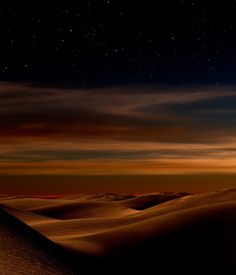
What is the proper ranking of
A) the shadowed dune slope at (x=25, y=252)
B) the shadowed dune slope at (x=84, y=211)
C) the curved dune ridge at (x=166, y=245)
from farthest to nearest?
the shadowed dune slope at (x=84, y=211) < the curved dune ridge at (x=166, y=245) < the shadowed dune slope at (x=25, y=252)

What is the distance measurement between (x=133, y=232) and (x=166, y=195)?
113 feet

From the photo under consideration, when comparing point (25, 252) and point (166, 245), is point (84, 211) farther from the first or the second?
point (25, 252)

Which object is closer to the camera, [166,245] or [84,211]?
[166,245]

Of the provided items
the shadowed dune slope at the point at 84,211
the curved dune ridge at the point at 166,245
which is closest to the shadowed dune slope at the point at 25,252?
the curved dune ridge at the point at 166,245

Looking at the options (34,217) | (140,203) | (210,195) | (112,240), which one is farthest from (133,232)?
(140,203)

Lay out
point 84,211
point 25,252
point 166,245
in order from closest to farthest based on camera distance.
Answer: point 25,252, point 166,245, point 84,211

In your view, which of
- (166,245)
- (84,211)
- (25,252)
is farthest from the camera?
(84,211)

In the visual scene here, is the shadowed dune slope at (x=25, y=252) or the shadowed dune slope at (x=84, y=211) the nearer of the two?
the shadowed dune slope at (x=25, y=252)

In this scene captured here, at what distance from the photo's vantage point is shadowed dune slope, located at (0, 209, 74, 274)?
7.62 metres

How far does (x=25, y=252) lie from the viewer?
8.73 metres

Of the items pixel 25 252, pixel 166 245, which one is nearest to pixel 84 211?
pixel 166 245

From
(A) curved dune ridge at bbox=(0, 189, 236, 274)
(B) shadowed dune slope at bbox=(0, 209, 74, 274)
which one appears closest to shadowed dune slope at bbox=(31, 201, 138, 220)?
(A) curved dune ridge at bbox=(0, 189, 236, 274)

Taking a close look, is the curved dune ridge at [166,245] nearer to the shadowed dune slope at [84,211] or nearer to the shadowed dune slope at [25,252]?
the shadowed dune slope at [25,252]

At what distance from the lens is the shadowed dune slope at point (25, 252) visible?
25.0 ft
